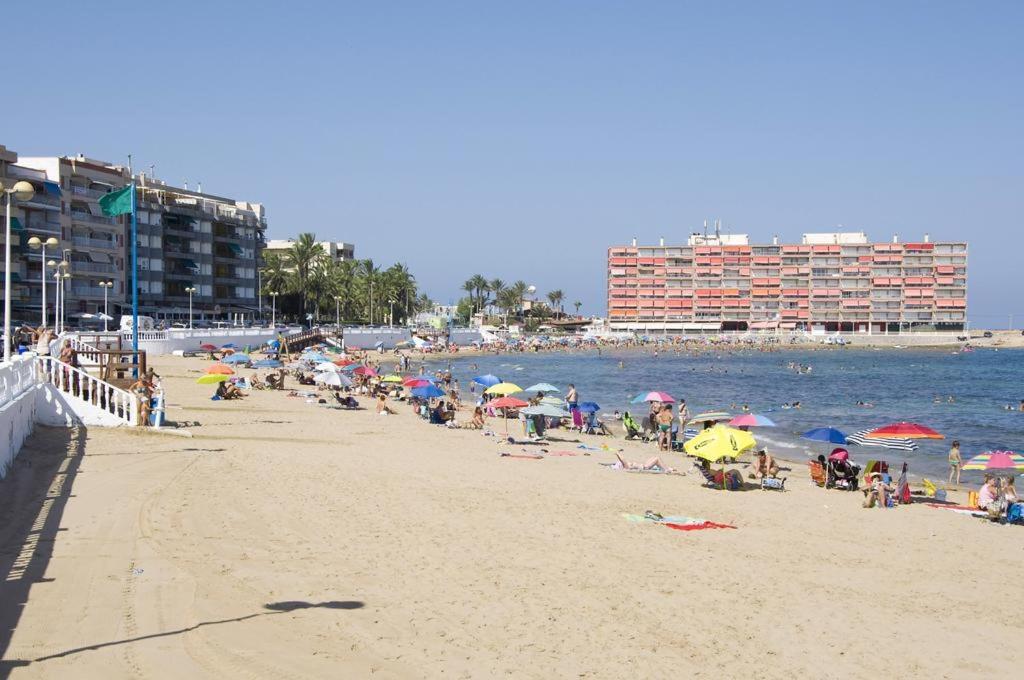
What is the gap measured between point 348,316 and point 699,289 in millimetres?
75260

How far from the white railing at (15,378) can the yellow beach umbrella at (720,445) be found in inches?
486

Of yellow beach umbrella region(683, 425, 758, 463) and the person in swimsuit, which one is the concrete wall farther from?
the person in swimsuit

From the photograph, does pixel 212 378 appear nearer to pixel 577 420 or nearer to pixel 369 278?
pixel 577 420

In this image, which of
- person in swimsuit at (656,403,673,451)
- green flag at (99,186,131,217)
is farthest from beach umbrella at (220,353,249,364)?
person in swimsuit at (656,403,673,451)

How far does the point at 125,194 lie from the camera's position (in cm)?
2717

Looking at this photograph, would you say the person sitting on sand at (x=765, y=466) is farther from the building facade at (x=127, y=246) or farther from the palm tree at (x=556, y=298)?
the palm tree at (x=556, y=298)

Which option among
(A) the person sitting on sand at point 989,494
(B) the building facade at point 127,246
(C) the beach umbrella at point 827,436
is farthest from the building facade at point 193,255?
(A) the person sitting on sand at point 989,494

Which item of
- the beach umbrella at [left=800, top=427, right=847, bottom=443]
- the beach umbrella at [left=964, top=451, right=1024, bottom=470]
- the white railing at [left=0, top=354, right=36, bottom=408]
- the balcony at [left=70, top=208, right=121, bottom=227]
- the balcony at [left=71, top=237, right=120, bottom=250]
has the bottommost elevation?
the beach umbrella at [left=964, top=451, right=1024, bottom=470]

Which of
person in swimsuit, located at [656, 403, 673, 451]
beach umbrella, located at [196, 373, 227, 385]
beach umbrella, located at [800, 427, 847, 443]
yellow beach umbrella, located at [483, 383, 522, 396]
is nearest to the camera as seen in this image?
beach umbrella, located at [800, 427, 847, 443]

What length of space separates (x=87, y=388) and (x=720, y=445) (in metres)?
13.4

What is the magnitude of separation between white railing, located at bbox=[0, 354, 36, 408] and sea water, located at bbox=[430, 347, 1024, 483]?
20.2 metres

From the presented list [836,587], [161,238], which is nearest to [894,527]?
[836,587]

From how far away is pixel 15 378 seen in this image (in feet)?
51.6

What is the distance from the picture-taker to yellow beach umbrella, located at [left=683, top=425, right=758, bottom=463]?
18.6 metres
